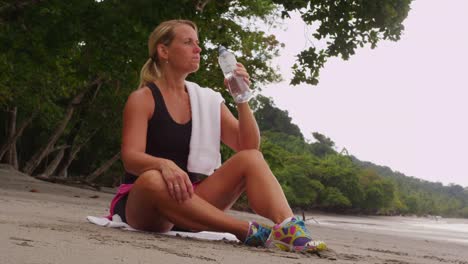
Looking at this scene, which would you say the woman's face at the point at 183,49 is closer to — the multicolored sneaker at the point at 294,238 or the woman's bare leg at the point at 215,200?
the woman's bare leg at the point at 215,200

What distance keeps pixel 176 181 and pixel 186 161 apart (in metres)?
0.38

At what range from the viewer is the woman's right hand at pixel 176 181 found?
3.26 m

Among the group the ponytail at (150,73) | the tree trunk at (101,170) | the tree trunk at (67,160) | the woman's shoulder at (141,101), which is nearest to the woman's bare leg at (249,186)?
the woman's shoulder at (141,101)

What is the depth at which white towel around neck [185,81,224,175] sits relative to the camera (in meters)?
3.60

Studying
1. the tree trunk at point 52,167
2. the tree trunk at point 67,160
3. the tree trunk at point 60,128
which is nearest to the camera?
the tree trunk at point 60,128

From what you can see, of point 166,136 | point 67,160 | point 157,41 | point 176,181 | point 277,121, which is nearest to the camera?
point 176,181

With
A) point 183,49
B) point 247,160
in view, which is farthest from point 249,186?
point 183,49

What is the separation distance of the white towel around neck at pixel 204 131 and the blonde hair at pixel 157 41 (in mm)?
235

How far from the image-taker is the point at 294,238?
318 centimetres

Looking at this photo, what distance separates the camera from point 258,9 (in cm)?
1742

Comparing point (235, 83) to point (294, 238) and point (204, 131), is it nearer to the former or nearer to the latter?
point (204, 131)

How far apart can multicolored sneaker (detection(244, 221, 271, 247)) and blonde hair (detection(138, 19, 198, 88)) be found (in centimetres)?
110

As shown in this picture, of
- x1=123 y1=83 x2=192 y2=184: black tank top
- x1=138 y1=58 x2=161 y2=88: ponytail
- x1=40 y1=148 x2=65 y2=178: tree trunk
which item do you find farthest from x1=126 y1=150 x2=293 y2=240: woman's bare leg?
x1=40 y1=148 x2=65 y2=178: tree trunk

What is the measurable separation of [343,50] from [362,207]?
48.5 meters
